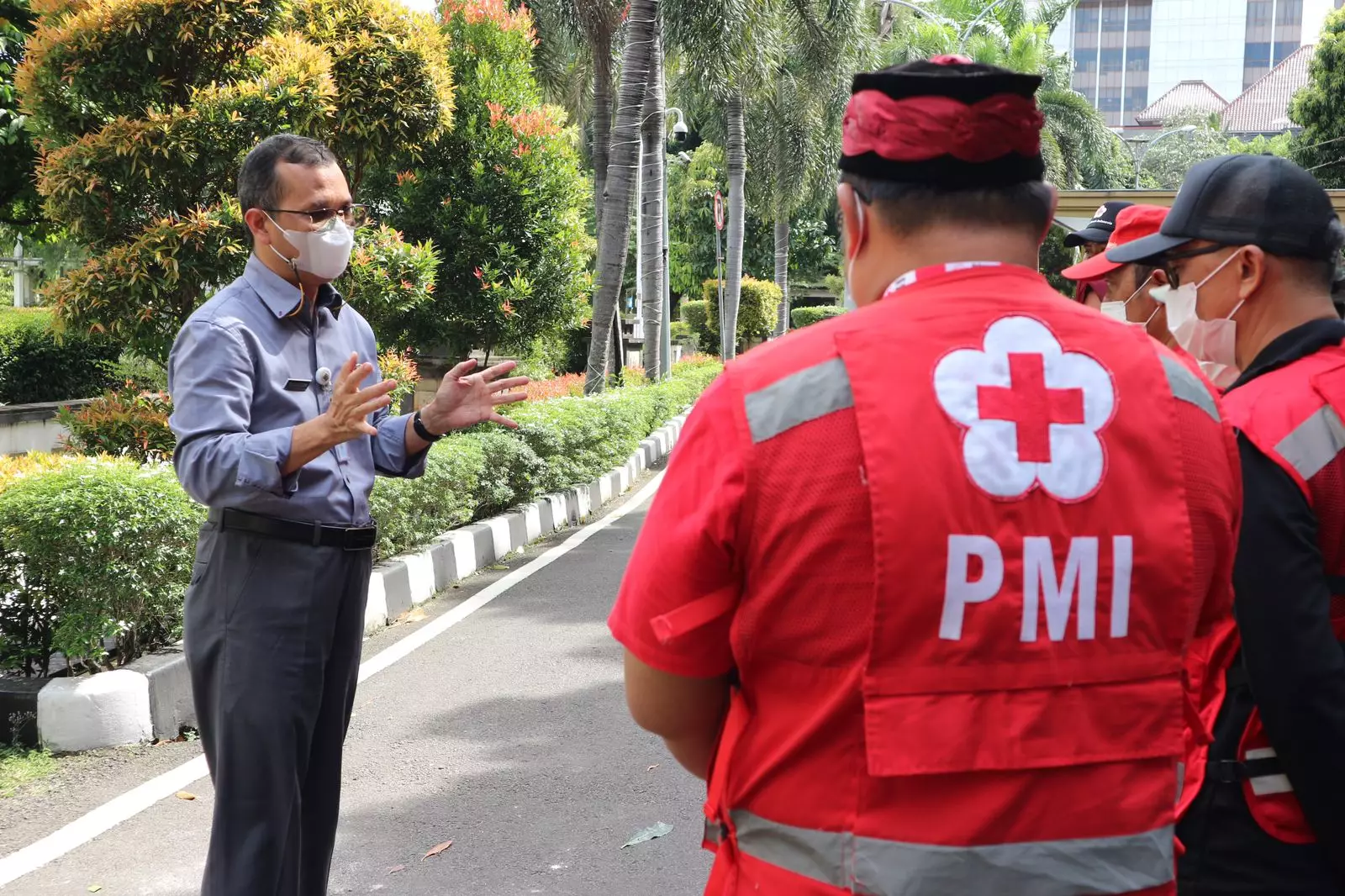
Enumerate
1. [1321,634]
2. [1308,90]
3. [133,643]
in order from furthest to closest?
[1308,90] < [133,643] < [1321,634]

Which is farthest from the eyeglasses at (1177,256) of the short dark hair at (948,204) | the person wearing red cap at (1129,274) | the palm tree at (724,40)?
the palm tree at (724,40)

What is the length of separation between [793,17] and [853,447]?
25950mm

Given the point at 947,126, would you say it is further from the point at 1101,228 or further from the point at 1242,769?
the point at 1101,228

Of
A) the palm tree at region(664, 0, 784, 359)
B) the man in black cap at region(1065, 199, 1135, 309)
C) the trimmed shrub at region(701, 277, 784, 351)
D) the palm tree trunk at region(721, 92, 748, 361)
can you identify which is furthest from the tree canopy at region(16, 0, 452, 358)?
A: the trimmed shrub at region(701, 277, 784, 351)

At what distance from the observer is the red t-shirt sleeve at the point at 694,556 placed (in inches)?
57.7

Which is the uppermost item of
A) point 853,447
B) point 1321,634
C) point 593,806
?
point 853,447

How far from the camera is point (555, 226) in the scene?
13.6 m

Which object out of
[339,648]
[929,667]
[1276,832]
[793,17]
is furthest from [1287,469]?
[793,17]

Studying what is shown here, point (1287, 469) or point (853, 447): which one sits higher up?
point (853, 447)

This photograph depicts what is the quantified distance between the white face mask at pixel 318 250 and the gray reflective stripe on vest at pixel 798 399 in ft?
6.79

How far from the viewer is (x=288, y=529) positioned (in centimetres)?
306

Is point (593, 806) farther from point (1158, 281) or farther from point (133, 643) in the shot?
point (1158, 281)

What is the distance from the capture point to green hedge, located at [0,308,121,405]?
60.1 ft

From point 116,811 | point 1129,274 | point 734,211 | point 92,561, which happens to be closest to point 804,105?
point 734,211
